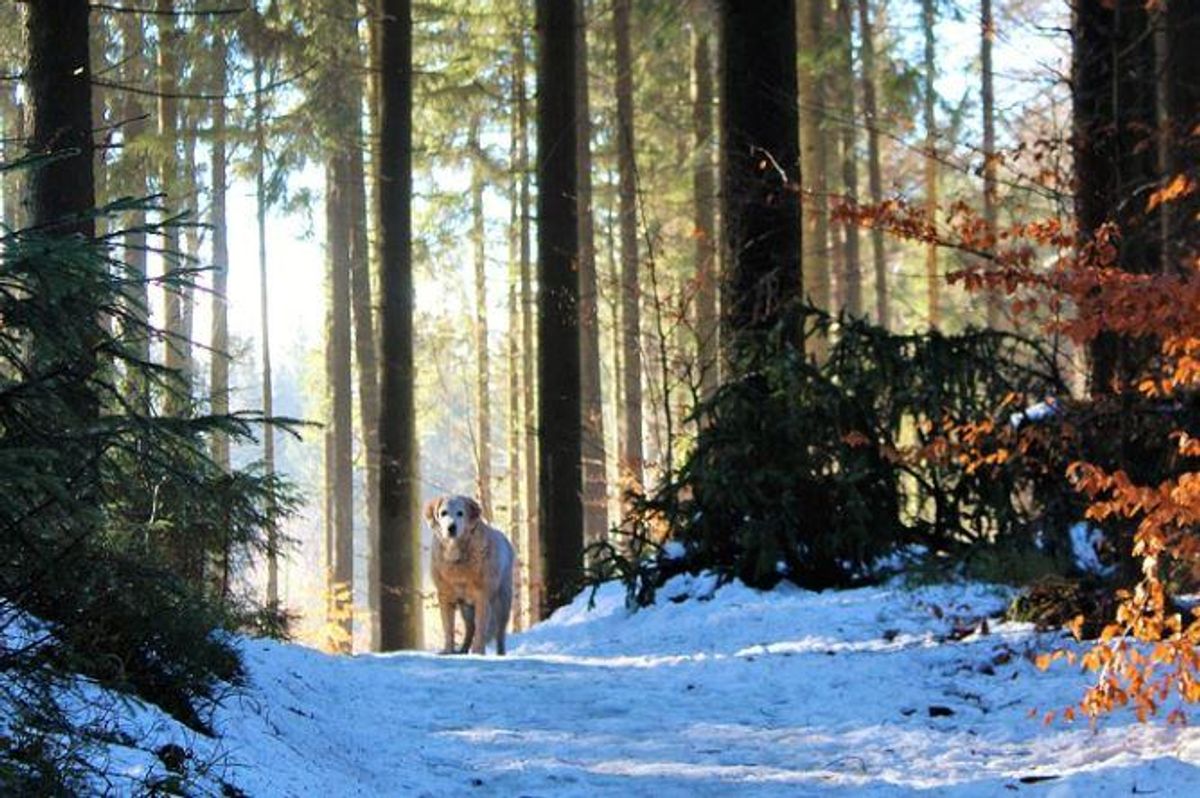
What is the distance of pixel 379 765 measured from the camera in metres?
5.17

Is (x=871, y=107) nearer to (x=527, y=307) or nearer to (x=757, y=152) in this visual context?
(x=527, y=307)

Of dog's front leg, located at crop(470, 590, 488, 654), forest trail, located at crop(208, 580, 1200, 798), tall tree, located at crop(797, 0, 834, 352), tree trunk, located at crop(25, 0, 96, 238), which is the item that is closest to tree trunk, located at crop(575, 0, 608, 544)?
tall tree, located at crop(797, 0, 834, 352)

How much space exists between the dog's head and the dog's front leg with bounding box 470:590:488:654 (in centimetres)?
43

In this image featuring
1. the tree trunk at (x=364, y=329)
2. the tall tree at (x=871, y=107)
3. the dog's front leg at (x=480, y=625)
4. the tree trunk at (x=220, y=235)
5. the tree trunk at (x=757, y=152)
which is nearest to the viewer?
the dog's front leg at (x=480, y=625)

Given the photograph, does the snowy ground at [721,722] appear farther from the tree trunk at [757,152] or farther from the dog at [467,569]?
the tree trunk at [757,152]

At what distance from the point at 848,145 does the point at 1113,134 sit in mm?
19244

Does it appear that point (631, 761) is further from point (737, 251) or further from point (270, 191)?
point (270, 191)

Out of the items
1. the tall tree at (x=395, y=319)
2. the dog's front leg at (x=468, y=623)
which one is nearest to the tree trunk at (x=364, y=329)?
the tall tree at (x=395, y=319)

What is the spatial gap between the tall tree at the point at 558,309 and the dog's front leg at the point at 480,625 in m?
2.48

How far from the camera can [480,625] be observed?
10.4 meters

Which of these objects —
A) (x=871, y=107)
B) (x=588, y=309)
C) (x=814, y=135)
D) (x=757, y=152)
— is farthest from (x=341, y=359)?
(x=757, y=152)

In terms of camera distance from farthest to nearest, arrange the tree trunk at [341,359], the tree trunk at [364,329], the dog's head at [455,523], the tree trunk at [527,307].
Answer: the tree trunk at [341,359], the tree trunk at [364,329], the tree trunk at [527,307], the dog's head at [455,523]

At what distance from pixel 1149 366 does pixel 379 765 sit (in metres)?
4.49

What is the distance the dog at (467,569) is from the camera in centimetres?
1037
